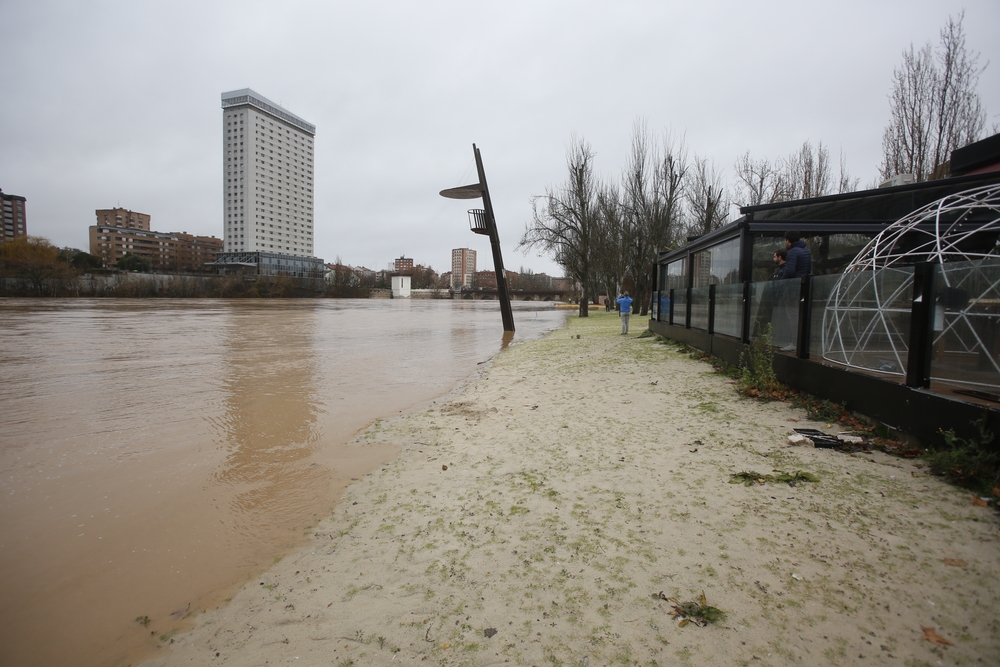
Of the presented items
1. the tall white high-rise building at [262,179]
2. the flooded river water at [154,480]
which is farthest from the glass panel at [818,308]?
the tall white high-rise building at [262,179]

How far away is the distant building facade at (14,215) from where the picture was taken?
11549 cm

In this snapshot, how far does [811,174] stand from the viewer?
88.3ft

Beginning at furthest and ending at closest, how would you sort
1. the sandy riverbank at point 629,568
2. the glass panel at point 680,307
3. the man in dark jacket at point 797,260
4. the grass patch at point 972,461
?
1. the glass panel at point 680,307
2. the man in dark jacket at point 797,260
3. the grass patch at point 972,461
4. the sandy riverbank at point 629,568

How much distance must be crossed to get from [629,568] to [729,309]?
759cm

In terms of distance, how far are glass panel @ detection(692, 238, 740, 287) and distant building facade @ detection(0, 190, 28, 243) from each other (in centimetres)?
15444

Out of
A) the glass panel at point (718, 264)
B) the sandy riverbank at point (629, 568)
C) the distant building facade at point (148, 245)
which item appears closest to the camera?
the sandy riverbank at point (629, 568)

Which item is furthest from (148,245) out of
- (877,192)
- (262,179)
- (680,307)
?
(877,192)

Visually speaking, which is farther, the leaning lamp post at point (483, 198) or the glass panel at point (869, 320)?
the leaning lamp post at point (483, 198)

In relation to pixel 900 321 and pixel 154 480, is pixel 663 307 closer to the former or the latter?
pixel 900 321

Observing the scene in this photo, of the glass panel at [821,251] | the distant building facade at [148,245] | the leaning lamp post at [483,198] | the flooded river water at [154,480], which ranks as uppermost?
the distant building facade at [148,245]

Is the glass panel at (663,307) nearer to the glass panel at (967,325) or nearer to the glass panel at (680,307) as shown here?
the glass panel at (680,307)

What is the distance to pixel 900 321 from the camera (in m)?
4.73

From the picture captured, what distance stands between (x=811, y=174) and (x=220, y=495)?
31.5 m

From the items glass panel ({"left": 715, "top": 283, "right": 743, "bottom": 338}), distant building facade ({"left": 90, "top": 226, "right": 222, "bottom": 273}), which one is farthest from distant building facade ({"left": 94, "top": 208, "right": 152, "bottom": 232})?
glass panel ({"left": 715, "top": 283, "right": 743, "bottom": 338})
